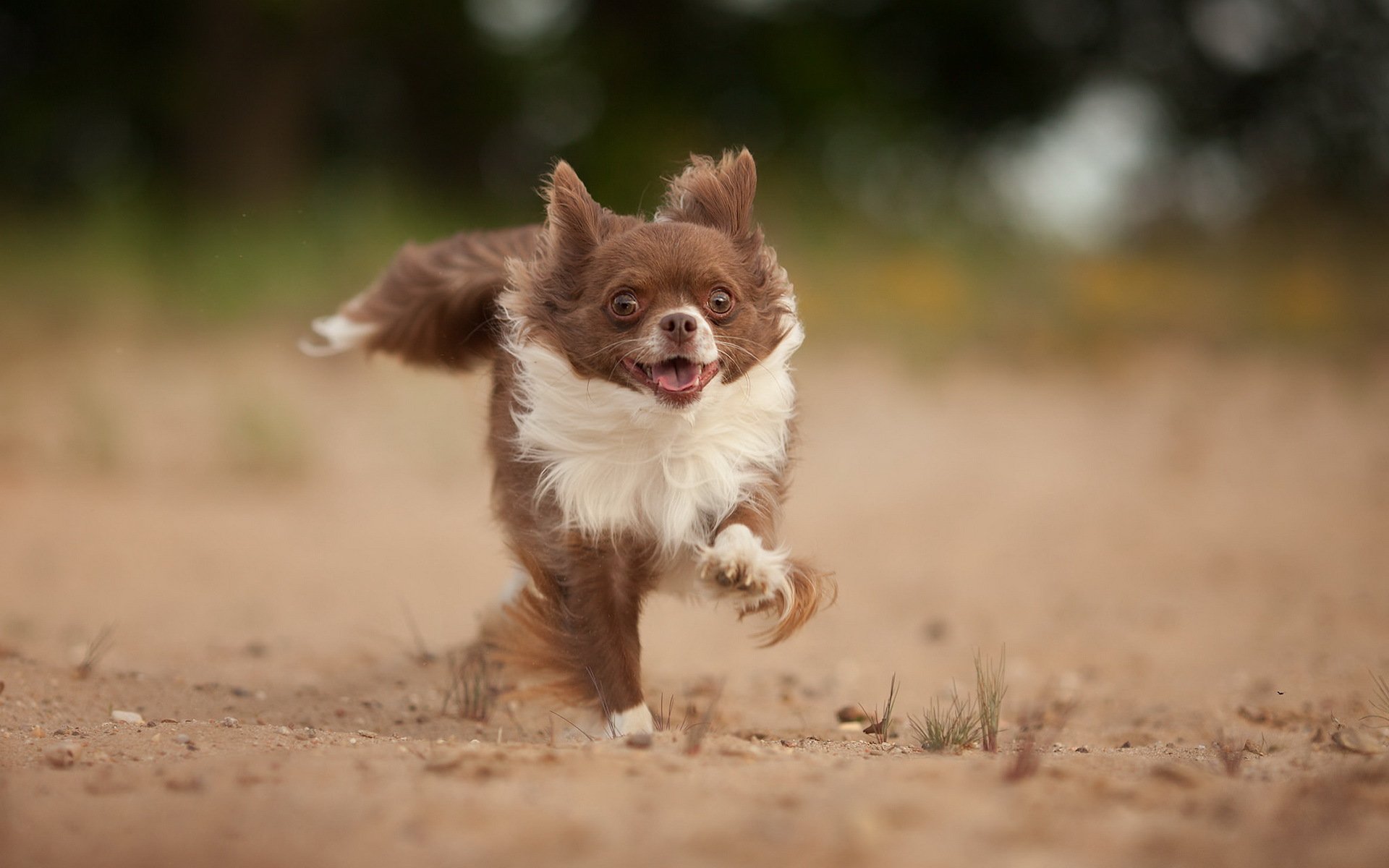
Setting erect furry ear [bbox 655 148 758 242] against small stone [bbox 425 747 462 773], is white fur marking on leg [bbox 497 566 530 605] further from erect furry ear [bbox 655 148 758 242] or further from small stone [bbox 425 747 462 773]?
small stone [bbox 425 747 462 773]

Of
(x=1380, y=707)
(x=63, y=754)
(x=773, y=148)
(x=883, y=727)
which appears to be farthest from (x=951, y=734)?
(x=773, y=148)

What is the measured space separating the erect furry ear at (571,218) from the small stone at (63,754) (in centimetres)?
212

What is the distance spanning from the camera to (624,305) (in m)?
4.36

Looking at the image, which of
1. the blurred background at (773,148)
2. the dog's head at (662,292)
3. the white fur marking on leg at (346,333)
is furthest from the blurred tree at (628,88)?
the dog's head at (662,292)

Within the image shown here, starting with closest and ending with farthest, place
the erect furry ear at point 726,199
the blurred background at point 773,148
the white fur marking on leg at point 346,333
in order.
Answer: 1. the erect furry ear at point 726,199
2. the white fur marking on leg at point 346,333
3. the blurred background at point 773,148

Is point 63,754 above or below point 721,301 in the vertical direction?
below

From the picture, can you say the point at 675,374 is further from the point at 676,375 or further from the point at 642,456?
the point at 642,456

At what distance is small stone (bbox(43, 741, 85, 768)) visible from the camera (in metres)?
3.64

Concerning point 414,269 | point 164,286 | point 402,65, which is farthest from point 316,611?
point 402,65

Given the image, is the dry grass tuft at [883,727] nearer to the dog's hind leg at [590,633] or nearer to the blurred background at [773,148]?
the dog's hind leg at [590,633]

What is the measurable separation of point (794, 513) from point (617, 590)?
5091 millimetres

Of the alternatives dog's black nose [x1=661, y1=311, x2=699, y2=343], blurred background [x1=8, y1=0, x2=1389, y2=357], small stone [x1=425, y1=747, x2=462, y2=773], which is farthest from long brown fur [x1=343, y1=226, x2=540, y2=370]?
blurred background [x1=8, y1=0, x2=1389, y2=357]

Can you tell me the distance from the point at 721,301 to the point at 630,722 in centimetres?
140

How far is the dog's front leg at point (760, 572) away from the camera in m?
4.11
